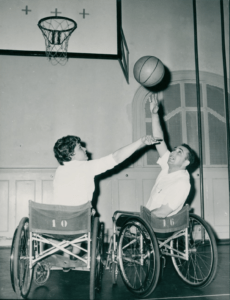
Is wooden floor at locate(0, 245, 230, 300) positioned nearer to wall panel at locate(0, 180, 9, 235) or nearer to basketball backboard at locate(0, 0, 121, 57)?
wall panel at locate(0, 180, 9, 235)

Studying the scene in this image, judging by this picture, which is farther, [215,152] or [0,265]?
[215,152]

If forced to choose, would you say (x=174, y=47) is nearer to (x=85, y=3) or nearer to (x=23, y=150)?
(x=85, y=3)

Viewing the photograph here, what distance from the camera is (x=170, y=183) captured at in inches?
114

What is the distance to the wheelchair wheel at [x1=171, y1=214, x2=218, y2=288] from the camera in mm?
2504

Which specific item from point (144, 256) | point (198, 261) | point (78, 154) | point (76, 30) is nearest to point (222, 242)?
point (198, 261)

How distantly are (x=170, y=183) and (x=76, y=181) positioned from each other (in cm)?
87

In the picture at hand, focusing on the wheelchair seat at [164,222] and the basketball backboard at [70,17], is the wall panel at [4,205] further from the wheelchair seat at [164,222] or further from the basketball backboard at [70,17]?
the wheelchair seat at [164,222]

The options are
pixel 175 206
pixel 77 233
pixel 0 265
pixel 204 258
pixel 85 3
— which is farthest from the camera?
pixel 85 3

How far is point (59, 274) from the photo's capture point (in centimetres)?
309

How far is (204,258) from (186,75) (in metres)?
2.89

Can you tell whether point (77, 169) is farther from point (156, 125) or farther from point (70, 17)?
point (70, 17)

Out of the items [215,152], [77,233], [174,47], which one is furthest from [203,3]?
[77,233]

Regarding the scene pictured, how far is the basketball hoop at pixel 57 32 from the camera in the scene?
14.9 feet

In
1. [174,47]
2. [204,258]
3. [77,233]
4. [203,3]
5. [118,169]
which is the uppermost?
[203,3]
